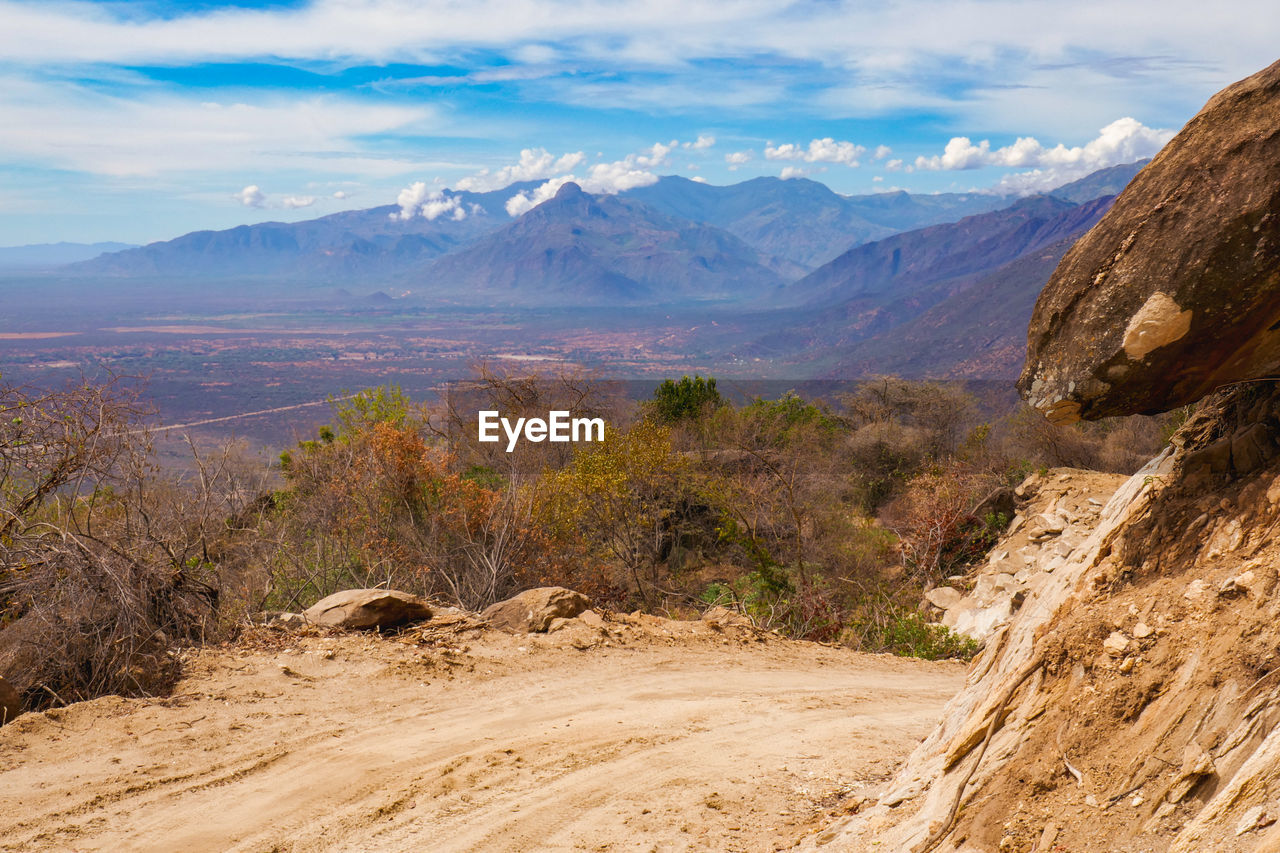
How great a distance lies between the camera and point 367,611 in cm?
1110

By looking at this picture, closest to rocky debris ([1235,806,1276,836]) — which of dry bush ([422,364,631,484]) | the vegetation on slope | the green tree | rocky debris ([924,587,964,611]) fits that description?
the vegetation on slope

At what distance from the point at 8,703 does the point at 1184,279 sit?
10.3 m

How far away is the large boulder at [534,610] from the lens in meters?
11.7

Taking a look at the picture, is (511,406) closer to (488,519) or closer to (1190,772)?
(488,519)

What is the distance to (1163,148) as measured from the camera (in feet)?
17.8

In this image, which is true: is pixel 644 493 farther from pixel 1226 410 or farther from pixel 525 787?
pixel 1226 410

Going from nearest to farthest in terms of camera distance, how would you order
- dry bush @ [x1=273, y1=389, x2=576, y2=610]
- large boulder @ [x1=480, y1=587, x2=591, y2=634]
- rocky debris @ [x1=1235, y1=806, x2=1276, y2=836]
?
rocky debris @ [x1=1235, y1=806, x2=1276, y2=836] < large boulder @ [x1=480, y1=587, x2=591, y2=634] < dry bush @ [x1=273, y1=389, x2=576, y2=610]

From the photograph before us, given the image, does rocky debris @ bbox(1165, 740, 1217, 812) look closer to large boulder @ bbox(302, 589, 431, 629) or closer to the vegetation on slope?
the vegetation on slope

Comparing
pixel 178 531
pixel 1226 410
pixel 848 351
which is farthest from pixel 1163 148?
pixel 848 351

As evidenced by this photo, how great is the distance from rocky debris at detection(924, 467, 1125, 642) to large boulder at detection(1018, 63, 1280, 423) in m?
10.7

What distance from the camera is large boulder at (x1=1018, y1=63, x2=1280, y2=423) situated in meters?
4.52

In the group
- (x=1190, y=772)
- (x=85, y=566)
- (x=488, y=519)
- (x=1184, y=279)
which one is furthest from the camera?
(x=488, y=519)

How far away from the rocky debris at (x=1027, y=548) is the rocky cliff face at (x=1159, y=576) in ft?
33.2

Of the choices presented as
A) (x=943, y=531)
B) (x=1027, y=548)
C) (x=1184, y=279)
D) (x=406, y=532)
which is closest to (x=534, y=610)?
(x=406, y=532)
